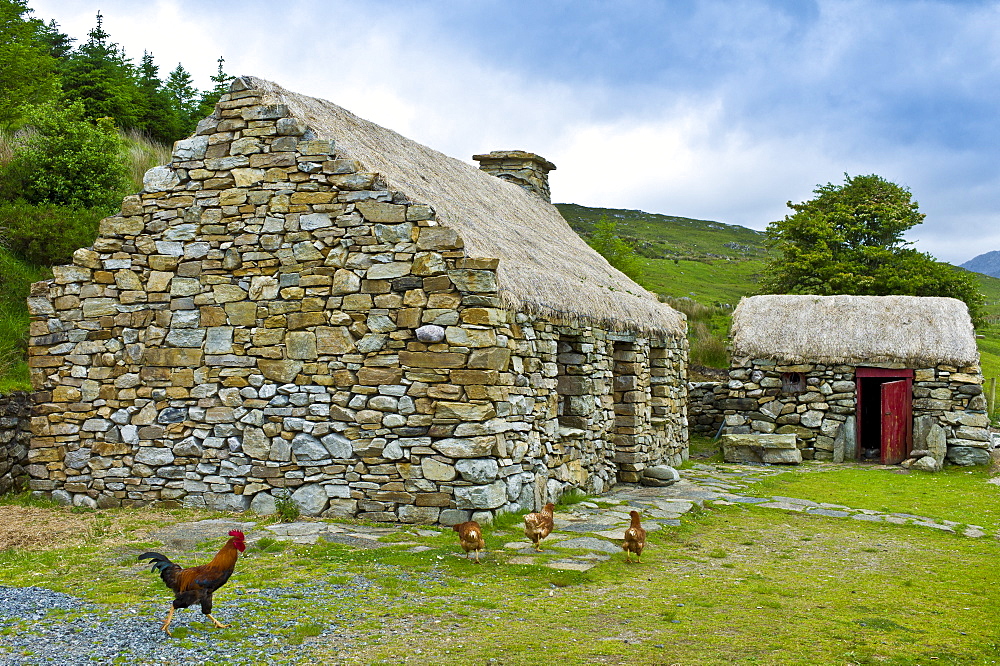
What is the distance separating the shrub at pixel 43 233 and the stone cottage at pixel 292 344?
3921mm

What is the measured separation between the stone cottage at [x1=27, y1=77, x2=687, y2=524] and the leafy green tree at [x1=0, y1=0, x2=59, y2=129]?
1031 cm

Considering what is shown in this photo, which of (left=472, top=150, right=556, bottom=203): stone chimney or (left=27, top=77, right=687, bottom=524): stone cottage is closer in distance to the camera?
(left=27, top=77, right=687, bottom=524): stone cottage

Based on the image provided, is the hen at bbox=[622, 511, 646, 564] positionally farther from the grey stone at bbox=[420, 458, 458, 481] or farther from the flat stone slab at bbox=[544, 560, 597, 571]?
the grey stone at bbox=[420, 458, 458, 481]

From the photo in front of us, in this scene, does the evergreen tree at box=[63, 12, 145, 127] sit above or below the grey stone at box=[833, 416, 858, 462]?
above

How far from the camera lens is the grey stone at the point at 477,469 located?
8.98 metres

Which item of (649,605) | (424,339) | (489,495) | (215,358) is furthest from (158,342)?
(649,605)

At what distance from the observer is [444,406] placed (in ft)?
29.7

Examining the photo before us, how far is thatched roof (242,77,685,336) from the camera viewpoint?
1004 centimetres

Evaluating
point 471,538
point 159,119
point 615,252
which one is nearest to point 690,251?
point 615,252

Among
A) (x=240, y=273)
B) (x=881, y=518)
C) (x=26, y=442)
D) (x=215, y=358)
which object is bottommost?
(x=881, y=518)

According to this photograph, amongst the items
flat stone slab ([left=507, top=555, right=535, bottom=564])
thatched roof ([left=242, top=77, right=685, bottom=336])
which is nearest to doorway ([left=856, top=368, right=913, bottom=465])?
thatched roof ([left=242, top=77, right=685, bottom=336])

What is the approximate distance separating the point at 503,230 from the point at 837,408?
8913mm

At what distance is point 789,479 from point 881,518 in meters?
3.62

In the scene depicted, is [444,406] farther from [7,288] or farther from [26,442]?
[7,288]
